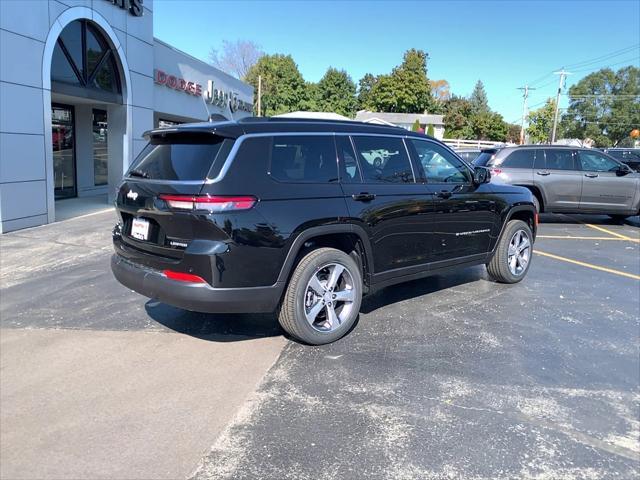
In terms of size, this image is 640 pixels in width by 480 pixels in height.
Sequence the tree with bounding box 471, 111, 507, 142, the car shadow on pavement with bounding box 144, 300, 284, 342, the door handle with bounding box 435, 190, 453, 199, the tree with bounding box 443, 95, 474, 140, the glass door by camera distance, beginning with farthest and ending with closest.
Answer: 1. the tree with bounding box 443, 95, 474, 140
2. the tree with bounding box 471, 111, 507, 142
3. the glass door
4. the door handle with bounding box 435, 190, 453, 199
5. the car shadow on pavement with bounding box 144, 300, 284, 342

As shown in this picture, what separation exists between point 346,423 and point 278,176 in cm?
187

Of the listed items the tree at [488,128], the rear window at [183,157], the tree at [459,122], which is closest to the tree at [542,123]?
the tree at [488,128]

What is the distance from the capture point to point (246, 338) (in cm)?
458

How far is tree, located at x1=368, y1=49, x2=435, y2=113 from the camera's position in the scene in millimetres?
76562

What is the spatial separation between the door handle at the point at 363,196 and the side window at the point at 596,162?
9102mm

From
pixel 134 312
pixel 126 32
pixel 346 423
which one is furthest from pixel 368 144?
pixel 126 32

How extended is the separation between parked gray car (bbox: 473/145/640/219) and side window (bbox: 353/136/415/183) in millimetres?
7004

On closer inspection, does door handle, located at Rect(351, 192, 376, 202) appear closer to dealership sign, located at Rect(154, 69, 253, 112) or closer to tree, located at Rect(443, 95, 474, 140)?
dealership sign, located at Rect(154, 69, 253, 112)

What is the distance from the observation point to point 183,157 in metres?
4.00

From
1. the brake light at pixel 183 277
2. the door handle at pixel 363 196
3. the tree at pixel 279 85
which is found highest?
the tree at pixel 279 85

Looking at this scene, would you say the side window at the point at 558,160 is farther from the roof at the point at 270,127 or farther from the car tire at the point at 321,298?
the car tire at the point at 321,298

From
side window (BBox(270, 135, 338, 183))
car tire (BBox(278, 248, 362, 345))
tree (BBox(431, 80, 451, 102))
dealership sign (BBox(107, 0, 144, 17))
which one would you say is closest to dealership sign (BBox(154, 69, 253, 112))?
dealership sign (BBox(107, 0, 144, 17))

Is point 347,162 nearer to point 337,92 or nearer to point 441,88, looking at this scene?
point 337,92

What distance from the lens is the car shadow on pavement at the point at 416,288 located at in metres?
5.61
